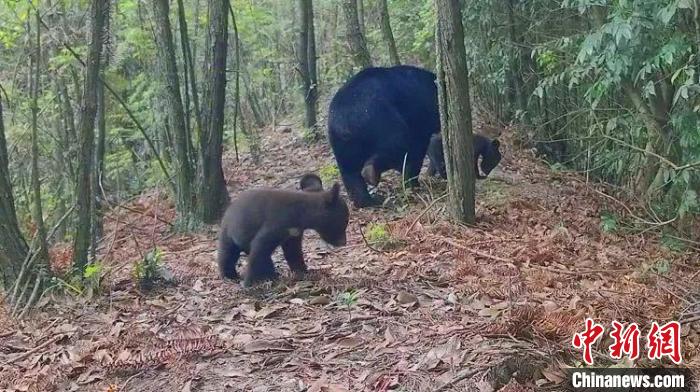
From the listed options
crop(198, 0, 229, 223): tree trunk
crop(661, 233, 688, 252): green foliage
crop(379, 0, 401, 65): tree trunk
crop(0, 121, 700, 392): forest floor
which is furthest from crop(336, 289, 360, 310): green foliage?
crop(379, 0, 401, 65): tree trunk

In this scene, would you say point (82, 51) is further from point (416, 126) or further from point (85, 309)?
point (85, 309)

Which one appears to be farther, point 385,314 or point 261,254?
point 261,254

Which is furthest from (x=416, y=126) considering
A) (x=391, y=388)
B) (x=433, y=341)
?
(x=391, y=388)

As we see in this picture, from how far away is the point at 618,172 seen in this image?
1059cm

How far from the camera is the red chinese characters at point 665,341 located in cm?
488

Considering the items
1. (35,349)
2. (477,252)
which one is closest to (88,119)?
(35,349)

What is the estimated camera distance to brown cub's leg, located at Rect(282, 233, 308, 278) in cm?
677

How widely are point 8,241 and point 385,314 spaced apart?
3.54 metres

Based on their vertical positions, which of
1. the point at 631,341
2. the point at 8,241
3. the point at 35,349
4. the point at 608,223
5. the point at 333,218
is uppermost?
the point at 333,218

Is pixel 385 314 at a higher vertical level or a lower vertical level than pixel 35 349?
higher

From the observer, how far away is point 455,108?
8273mm

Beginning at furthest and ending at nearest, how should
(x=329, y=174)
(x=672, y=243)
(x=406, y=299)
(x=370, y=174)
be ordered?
(x=329, y=174), (x=370, y=174), (x=672, y=243), (x=406, y=299)

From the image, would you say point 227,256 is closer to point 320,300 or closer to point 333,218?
point 333,218

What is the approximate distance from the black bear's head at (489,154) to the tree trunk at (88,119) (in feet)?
18.1
